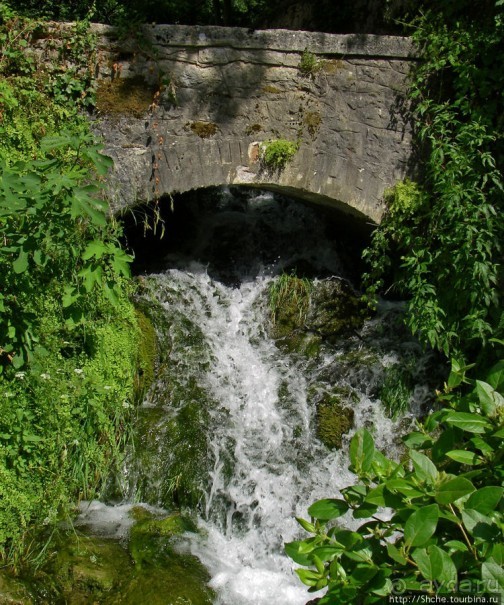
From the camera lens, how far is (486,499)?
1.35 metres

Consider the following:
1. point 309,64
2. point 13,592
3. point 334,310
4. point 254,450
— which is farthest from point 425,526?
point 334,310

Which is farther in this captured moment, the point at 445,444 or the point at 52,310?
the point at 52,310

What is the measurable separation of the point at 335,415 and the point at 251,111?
8.26 feet

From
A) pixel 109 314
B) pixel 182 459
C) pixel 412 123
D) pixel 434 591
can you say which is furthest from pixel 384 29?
pixel 434 591

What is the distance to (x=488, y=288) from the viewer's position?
462cm

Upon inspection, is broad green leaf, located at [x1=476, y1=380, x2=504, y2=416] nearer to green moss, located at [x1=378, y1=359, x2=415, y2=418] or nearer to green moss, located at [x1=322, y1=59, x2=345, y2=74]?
green moss, located at [x1=378, y1=359, x2=415, y2=418]

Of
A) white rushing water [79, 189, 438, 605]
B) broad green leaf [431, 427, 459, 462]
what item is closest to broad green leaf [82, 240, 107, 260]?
white rushing water [79, 189, 438, 605]

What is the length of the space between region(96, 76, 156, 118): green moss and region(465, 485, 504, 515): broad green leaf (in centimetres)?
411

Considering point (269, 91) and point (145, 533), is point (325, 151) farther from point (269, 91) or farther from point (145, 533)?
point (145, 533)

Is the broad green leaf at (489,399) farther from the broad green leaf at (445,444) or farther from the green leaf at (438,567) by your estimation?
the green leaf at (438,567)

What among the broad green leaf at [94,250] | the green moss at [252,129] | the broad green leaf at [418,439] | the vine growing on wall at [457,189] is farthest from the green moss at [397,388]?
the broad green leaf at [418,439]

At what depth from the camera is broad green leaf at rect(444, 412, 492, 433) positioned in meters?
1.50

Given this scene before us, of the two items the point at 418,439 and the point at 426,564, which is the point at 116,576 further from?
the point at 426,564

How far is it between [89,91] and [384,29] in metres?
3.57
